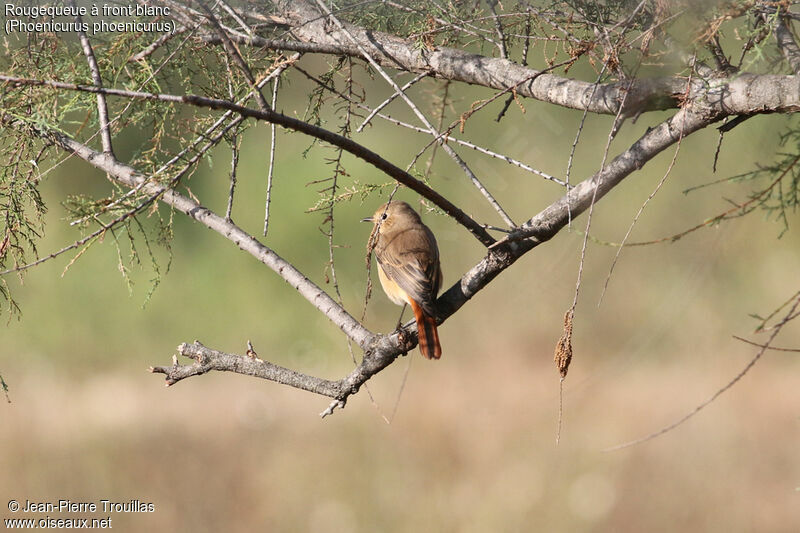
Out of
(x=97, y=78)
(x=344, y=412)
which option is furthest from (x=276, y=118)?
(x=344, y=412)

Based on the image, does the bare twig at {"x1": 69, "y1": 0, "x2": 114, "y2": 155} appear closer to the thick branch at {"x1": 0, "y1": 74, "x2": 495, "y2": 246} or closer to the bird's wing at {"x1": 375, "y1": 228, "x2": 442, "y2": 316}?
the thick branch at {"x1": 0, "y1": 74, "x2": 495, "y2": 246}

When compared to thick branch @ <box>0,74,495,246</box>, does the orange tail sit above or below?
above

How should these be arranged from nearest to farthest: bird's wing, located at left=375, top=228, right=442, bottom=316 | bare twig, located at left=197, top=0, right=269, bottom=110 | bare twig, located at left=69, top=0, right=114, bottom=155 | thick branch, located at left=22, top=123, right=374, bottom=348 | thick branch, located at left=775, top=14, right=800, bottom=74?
bare twig, located at left=197, top=0, right=269, bottom=110 → thick branch, located at left=775, top=14, right=800, bottom=74 → bare twig, located at left=69, top=0, right=114, bottom=155 → thick branch, located at left=22, top=123, right=374, bottom=348 → bird's wing, located at left=375, top=228, right=442, bottom=316

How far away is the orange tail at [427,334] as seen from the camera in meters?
3.19

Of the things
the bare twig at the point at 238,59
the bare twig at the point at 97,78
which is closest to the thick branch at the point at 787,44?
the bare twig at the point at 238,59

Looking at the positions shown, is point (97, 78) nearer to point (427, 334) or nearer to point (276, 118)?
point (276, 118)

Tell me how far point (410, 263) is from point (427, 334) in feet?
2.91

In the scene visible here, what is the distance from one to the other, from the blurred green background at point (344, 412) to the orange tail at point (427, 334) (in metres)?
1.73

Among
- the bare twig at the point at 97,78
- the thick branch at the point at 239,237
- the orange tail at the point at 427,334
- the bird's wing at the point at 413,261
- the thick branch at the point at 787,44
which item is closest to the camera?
the thick branch at the point at 787,44

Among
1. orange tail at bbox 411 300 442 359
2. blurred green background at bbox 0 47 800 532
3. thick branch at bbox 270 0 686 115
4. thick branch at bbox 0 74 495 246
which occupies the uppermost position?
blurred green background at bbox 0 47 800 532

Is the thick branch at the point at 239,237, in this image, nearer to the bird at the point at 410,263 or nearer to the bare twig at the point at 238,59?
the bird at the point at 410,263

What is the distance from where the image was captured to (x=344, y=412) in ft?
29.3

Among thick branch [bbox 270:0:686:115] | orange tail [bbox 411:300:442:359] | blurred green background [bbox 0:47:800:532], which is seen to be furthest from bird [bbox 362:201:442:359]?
thick branch [bbox 270:0:686:115]

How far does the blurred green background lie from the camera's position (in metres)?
7.27
